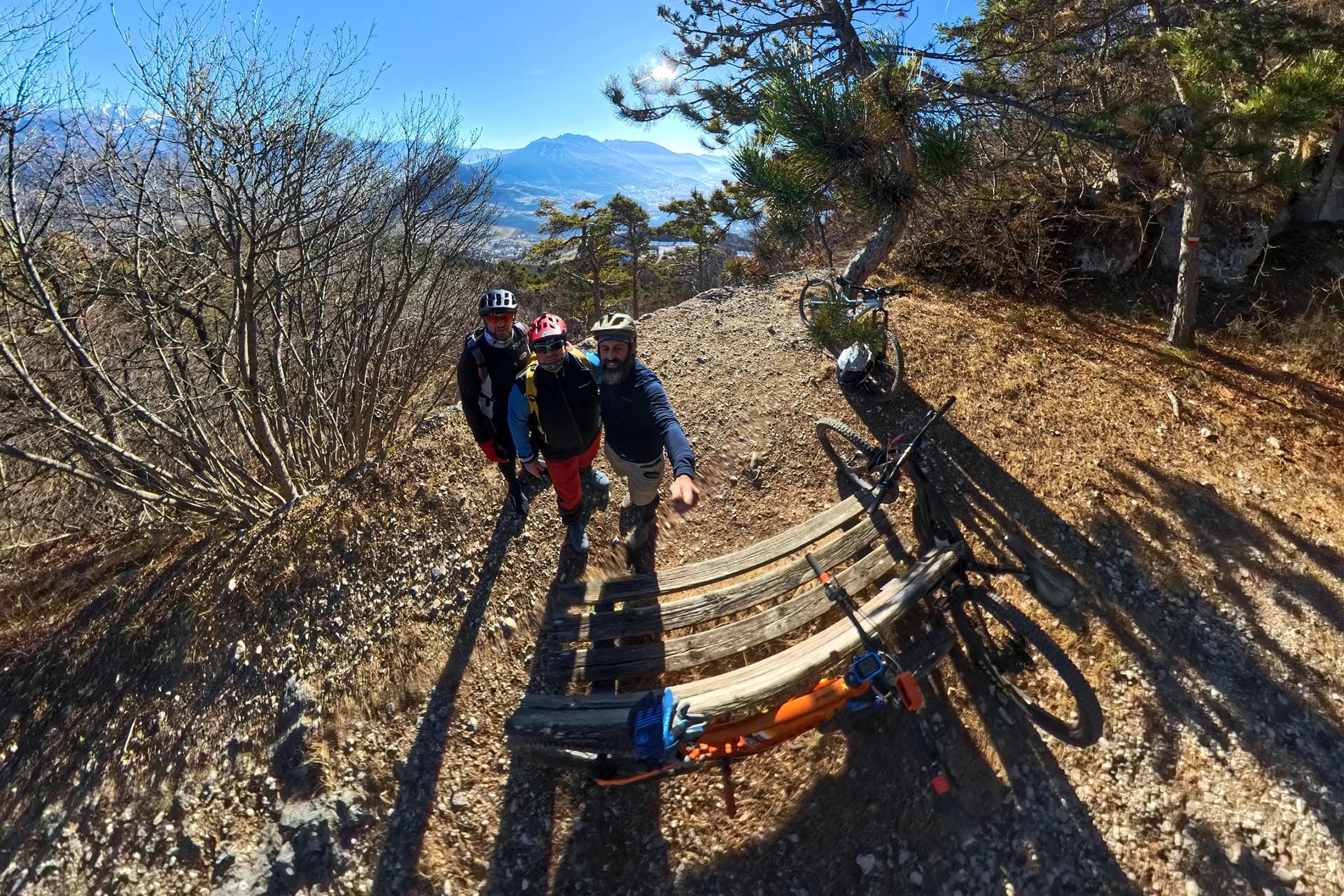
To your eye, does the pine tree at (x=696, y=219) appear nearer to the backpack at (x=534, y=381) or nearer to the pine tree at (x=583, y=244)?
the pine tree at (x=583, y=244)

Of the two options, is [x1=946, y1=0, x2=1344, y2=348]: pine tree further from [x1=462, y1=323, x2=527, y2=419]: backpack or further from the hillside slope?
[x1=462, y1=323, x2=527, y2=419]: backpack

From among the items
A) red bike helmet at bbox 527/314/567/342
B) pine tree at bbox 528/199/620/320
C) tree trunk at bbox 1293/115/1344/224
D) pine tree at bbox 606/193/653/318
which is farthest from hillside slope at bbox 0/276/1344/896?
pine tree at bbox 606/193/653/318

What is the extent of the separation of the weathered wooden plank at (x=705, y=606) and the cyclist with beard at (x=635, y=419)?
1.01m

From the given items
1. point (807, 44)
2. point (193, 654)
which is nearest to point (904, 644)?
point (807, 44)

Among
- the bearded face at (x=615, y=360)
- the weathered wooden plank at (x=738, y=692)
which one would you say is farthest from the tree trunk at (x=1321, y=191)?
the bearded face at (x=615, y=360)

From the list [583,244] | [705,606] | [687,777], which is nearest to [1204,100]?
[705,606]

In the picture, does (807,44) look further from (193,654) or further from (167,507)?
(167,507)

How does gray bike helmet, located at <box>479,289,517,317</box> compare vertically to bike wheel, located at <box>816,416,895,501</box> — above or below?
above

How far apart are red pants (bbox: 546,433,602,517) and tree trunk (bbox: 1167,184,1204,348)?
24.9 ft

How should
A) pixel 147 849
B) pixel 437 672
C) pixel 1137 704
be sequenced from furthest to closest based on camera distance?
1. pixel 437 672
2. pixel 1137 704
3. pixel 147 849

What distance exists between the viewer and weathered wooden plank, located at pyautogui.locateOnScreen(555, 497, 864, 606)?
14.3ft

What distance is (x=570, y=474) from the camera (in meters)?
4.48

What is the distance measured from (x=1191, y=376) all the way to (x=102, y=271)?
12453 millimetres

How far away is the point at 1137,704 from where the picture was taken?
3.63m
